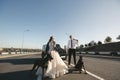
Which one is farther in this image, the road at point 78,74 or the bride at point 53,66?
the bride at point 53,66

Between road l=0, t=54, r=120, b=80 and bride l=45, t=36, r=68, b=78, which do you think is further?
bride l=45, t=36, r=68, b=78

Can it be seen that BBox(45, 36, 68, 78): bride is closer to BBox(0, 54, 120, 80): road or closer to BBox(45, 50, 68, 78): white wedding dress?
BBox(45, 50, 68, 78): white wedding dress

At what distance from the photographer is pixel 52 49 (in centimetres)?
948

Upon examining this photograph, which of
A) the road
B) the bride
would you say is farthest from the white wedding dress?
the road

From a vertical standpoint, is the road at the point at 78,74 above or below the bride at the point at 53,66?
below

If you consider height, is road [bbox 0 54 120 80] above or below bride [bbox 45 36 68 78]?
below

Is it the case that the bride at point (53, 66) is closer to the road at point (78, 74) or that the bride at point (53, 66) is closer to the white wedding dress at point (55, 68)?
the white wedding dress at point (55, 68)

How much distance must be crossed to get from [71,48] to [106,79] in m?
5.73

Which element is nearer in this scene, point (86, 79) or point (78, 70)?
point (86, 79)

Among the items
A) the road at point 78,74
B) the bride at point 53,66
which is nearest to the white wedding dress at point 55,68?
the bride at point 53,66

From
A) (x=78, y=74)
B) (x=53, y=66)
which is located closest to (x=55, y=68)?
(x=53, y=66)

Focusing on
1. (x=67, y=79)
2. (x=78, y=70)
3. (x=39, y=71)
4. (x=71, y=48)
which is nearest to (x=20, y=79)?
(x=39, y=71)

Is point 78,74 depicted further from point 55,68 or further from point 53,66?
point 53,66

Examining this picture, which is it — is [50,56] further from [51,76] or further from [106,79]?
[106,79]
